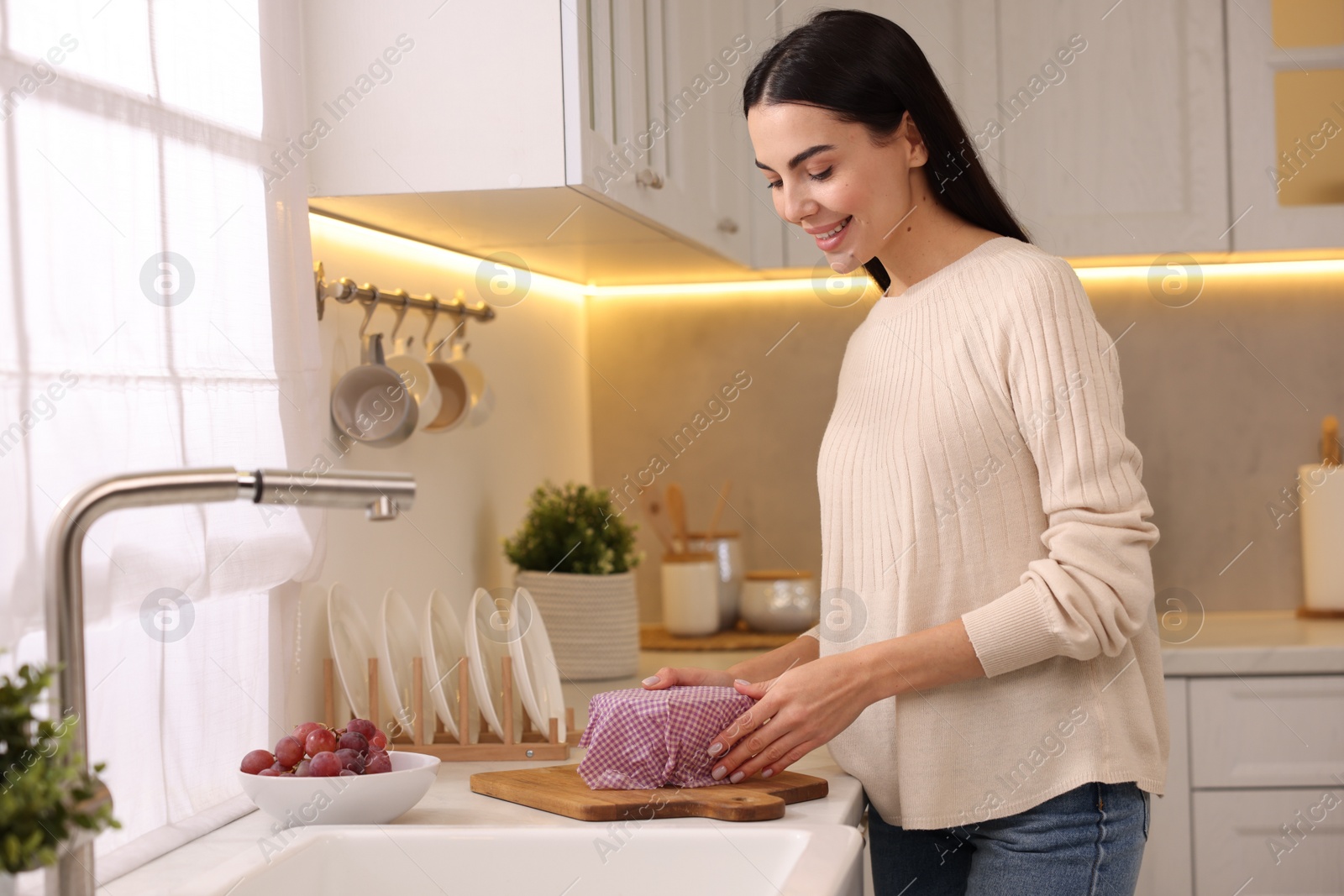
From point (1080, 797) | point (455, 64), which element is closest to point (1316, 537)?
point (1080, 797)

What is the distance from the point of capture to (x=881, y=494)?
3.77 feet

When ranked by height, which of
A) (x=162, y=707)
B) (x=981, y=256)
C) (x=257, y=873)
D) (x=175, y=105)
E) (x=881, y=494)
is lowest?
(x=257, y=873)

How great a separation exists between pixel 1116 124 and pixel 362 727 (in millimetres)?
1694

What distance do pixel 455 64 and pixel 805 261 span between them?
104 centimetres

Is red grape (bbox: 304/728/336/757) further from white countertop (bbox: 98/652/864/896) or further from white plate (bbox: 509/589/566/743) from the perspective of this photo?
white plate (bbox: 509/589/566/743)

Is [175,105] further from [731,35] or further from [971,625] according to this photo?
[731,35]

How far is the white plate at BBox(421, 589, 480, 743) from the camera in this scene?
4.73ft

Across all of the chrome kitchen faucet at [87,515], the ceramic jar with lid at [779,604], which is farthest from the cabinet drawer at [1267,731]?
the chrome kitchen faucet at [87,515]

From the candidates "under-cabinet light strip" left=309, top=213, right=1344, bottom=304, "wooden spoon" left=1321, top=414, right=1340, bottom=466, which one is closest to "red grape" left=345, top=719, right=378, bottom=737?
"under-cabinet light strip" left=309, top=213, right=1344, bottom=304

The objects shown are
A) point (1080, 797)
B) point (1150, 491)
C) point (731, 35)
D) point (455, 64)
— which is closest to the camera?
point (1080, 797)

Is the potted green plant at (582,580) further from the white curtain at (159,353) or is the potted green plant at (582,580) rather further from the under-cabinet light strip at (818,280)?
the white curtain at (159,353)

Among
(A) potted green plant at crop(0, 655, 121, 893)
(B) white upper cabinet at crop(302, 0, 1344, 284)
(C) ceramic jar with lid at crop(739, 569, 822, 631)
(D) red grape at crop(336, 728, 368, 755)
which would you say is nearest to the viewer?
(A) potted green plant at crop(0, 655, 121, 893)

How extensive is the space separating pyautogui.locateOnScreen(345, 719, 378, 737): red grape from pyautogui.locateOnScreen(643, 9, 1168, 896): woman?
27 centimetres

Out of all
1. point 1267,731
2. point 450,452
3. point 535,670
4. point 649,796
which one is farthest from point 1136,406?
point 649,796
